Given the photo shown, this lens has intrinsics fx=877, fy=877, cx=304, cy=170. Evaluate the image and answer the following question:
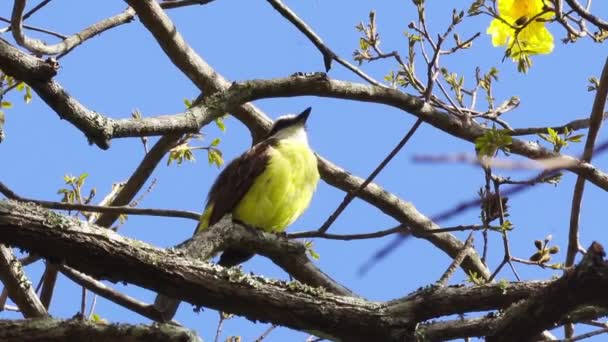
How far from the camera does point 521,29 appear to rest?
4.34 metres

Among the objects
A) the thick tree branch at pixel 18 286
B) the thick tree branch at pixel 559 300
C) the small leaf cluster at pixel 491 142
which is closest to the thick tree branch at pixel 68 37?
the thick tree branch at pixel 18 286

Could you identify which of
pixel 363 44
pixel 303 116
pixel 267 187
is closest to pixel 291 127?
pixel 303 116

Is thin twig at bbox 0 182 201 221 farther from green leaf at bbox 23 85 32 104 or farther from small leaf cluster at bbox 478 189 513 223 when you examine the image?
small leaf cluster at bbox 478 189 513 223

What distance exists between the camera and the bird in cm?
668

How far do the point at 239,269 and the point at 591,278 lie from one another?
1.36 metres

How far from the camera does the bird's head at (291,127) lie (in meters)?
7.34

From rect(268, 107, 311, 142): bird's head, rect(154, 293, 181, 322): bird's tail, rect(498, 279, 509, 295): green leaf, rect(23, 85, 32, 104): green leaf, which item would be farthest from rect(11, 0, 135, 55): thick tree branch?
rect(498, 279, 509, 295): green leaf

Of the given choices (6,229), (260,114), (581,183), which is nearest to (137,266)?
(6,229)

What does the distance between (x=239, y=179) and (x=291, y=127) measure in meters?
1.17

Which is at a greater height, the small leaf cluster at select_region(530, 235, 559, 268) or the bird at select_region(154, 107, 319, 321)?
the bird at select_region(154, 107, 319, 321)

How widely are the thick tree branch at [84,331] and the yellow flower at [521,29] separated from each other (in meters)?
2.31

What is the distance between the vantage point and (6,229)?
10.4 feet

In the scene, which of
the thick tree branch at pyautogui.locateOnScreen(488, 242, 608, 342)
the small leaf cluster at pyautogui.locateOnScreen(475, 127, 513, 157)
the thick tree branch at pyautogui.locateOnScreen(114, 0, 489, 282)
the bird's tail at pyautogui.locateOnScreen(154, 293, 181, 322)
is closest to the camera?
the thick tree branch at pyautogui.locateOnScreen(488, 242, 608, 342)

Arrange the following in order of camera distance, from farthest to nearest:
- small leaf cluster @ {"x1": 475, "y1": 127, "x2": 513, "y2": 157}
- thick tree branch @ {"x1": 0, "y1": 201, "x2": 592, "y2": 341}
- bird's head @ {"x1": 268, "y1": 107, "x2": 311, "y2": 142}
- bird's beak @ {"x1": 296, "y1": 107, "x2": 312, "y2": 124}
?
bird's beak @ {"x1": 296, "y1": 107, "x2": 312, "y2": 124}
bird's head @ {"x1": 268, "y1": 107, "x2": 311, "y2": 142}
small leaf cluster @ {"x1": 475, "y1": 127, "x2": 513, "y2": 157}
thick tree branch @ {"x1": 0, "y1": 201, "x2": 592, "y2": 341}
